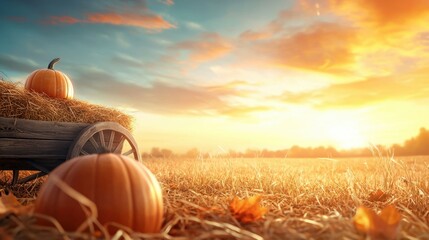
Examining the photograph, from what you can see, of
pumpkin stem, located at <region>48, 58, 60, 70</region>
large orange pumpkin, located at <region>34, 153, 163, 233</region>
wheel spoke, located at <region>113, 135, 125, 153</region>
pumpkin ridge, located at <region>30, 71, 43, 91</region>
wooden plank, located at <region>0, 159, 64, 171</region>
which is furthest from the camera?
pumpkin stem, located at <region>48, 58, 60, 70</region>

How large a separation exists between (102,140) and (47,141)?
721 mm

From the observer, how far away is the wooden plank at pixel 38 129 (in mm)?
4152

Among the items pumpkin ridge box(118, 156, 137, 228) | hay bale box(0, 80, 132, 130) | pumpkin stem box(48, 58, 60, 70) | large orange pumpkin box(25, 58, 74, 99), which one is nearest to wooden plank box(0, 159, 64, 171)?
hay bale box(0, 80, 132, 130)

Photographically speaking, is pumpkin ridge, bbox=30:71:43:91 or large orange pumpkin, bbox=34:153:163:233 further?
pumpkin ridge, bbox=30:71:43:91

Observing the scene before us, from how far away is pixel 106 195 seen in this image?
2.13 meters

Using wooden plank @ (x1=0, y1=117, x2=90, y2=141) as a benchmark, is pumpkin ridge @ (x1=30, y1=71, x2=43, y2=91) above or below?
above

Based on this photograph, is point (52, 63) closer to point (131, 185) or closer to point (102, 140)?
point (102, 140)

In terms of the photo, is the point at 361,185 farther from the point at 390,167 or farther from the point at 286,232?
the point at 286,232

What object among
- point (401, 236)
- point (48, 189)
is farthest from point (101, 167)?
point (401, 236)

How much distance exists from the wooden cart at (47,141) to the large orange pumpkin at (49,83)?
804 mm

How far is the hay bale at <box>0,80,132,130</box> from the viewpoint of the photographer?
4230 mm

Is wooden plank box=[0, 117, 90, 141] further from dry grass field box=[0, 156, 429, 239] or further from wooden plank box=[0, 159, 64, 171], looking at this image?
dry grass field box=[0, 156, 429, 239]

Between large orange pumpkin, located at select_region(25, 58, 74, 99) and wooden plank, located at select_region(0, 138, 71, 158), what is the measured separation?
0.97m

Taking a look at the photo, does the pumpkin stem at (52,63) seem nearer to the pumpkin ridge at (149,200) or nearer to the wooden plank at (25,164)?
the wooden plank at (25,164)
